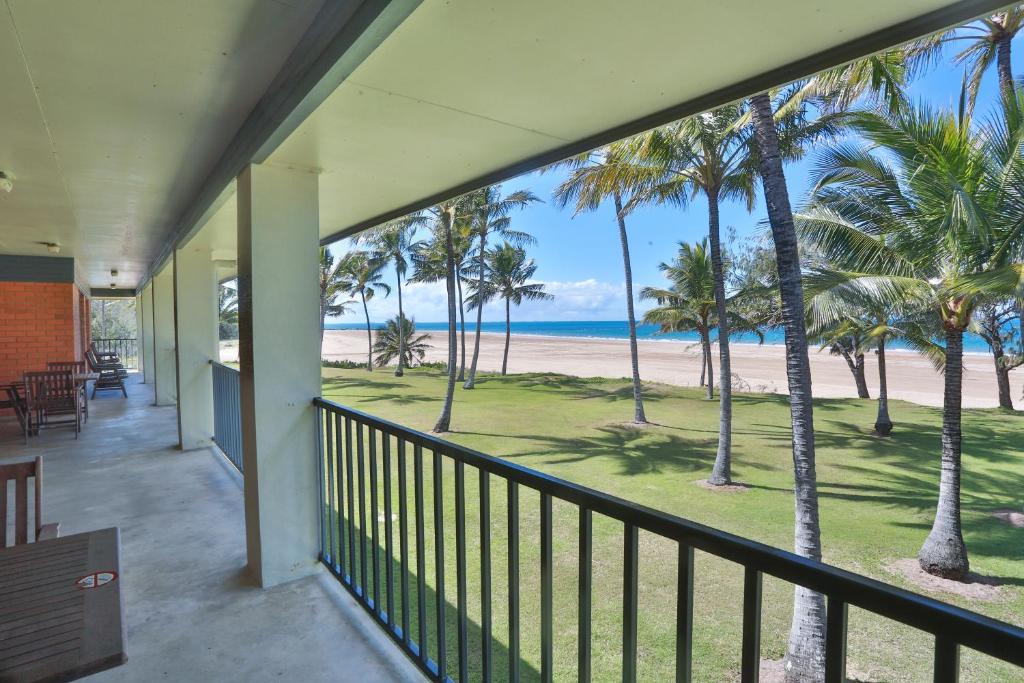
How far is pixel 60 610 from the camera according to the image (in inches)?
49.7

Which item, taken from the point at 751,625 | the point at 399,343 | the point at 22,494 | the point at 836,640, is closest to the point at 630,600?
the point at 751,625

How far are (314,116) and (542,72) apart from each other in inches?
38.0

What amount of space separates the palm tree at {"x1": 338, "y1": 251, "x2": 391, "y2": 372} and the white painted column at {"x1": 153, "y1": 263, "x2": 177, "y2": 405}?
1503 cm

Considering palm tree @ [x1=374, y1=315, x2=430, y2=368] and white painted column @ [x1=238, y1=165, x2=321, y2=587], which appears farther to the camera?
palm tree @ [x1=374, y1=315, x2=430, y2=368]

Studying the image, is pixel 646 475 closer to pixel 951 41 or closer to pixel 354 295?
pixel 951 41

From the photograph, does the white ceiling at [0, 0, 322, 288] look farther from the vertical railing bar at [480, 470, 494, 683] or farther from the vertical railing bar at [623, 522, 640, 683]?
the vertical railing bar at [623, 522, 640, 683]

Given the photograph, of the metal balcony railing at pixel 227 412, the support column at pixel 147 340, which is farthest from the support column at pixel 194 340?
the support column at pixel 147 340

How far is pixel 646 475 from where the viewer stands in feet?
31.1

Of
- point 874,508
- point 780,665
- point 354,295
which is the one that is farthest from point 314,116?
point 354,295

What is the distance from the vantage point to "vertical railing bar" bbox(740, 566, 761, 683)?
0.89m

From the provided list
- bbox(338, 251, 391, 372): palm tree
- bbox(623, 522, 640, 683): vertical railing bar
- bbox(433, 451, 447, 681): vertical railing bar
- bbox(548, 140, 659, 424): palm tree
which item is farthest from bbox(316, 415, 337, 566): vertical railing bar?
bbox(338, 251, 391, 372): palm tree

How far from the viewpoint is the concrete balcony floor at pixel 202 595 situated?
206 centimetres

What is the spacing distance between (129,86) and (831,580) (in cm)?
288

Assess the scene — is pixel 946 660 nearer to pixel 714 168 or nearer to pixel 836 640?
pixel 836 640
